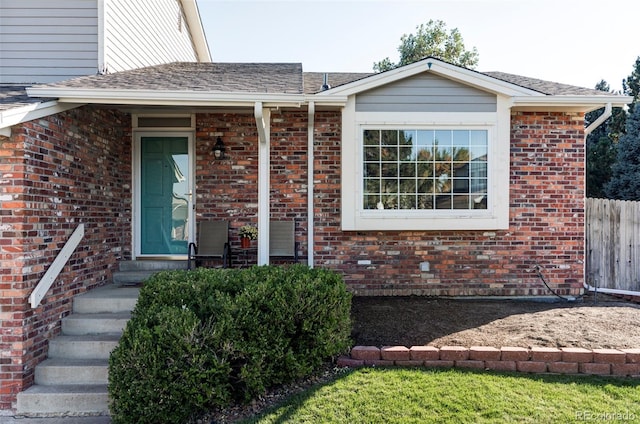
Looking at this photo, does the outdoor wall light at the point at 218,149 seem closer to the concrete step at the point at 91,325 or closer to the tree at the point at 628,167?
the concrete step at the point at 91,325

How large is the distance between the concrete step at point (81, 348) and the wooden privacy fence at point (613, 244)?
24.0 feet

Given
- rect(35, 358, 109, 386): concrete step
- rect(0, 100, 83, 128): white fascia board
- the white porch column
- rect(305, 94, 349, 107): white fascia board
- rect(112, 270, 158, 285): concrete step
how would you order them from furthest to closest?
rect(112, 270, 158, 285): concrete step → rect(305, 94, 349, 107): white fascia board → the white porch column → rect(35, 358, 109, 386): concrete step → rect(0, 100, 83, 128): white fascia board

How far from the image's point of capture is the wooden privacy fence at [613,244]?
267 inches

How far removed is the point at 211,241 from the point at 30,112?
282 cm

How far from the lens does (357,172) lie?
19.0ft

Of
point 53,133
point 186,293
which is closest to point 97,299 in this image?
point 186,293

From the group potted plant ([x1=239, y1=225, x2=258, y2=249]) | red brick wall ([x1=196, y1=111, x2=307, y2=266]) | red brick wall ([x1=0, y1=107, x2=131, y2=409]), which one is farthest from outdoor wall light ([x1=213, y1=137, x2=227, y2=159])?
red brick wall ([x1=0, y1=107, x2=131, y2=409])

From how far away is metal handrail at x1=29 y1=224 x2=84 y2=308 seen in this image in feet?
12.5

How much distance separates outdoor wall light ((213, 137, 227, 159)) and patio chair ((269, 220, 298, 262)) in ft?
4.25

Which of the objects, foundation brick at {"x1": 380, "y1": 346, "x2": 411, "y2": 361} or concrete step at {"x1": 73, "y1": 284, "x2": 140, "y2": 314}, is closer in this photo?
foundation brick at {"x1": 380, "y1": 346, "x2": 411, "y2": 361}

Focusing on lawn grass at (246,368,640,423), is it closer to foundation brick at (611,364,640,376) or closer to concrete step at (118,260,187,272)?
foundation brick at (611,364,640,376)

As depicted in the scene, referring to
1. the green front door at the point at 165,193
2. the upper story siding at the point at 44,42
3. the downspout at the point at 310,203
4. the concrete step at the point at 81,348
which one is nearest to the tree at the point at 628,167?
the downspout at the point at 310,203

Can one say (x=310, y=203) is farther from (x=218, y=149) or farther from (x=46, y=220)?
(x=46, y=220)

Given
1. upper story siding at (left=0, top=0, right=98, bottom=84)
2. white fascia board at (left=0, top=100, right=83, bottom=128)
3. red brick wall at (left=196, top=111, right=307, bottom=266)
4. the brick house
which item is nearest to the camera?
white fascia board at (left=0, top=100, right=83, bottom=128)
